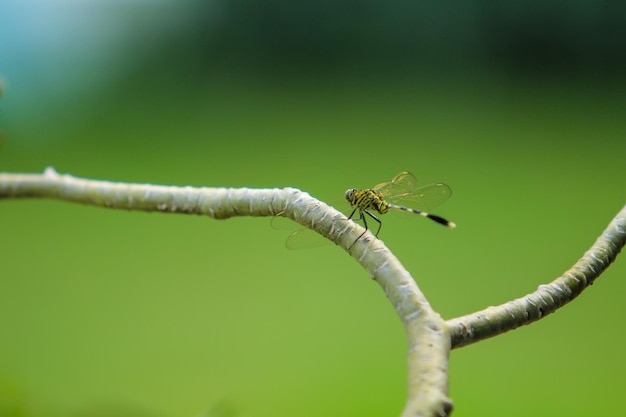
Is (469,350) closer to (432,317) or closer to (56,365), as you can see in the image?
(56,365)

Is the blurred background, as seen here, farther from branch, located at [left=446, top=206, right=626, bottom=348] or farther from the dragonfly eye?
branch, located at [left=446, top=206, right=626, bottom=348]

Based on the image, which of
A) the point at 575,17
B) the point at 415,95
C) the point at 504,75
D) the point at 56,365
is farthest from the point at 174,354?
the point at 575,17

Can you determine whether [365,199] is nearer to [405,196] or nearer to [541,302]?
[405,196]

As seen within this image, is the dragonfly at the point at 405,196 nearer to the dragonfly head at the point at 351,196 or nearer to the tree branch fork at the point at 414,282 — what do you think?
the dragonfly head at the point at 351,196

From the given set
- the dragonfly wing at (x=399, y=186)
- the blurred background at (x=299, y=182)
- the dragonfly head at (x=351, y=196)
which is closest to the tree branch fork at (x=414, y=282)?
the dragonfly head at (x=351, y=196)

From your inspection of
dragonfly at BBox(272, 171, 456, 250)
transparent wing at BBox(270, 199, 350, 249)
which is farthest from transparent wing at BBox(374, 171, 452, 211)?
transparent wing at BBox(270, 199, 350, 249)
